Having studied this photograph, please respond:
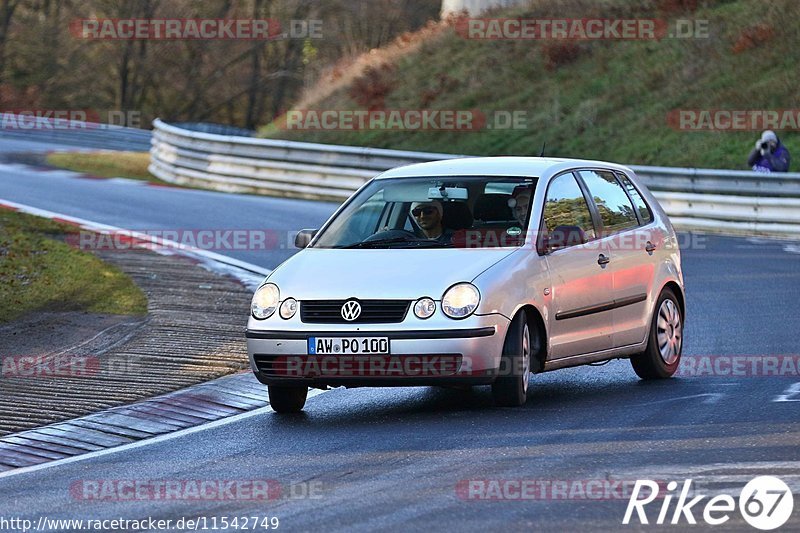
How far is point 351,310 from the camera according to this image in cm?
913

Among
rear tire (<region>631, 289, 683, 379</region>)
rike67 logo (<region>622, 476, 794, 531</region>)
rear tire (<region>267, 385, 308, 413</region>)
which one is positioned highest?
rear tire (<region>631, 289, 683, 379</region>)

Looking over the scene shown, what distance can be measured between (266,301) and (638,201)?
10.9 feet

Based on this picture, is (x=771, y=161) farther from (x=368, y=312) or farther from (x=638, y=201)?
(x=368, y=312)

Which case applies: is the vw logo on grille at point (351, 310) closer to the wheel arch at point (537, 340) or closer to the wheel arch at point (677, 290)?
the wheel arch at point (537, 340)

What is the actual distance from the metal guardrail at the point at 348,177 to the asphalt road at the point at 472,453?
33.5ft

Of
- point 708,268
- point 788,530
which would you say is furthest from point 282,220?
point 788,530

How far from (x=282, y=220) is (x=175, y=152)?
9.07m

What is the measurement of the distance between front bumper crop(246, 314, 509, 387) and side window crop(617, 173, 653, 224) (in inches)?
98.5

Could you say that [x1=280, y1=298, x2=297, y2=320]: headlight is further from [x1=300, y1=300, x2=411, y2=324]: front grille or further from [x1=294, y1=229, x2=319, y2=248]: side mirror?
[x1=294, y1=229, x2=319, y2=248]: side mirror

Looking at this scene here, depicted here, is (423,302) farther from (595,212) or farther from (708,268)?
(708,268)

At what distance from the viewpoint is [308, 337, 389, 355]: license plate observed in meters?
9.00

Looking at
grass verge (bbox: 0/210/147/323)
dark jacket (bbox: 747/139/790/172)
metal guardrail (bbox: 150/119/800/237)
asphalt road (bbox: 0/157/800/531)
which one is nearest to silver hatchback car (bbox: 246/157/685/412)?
asphalt road (bbox: 0/157/800/531)

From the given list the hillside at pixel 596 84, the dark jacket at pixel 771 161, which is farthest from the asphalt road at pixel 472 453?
the hillside at pixel 596 84

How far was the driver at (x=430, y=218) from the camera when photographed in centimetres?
1015
